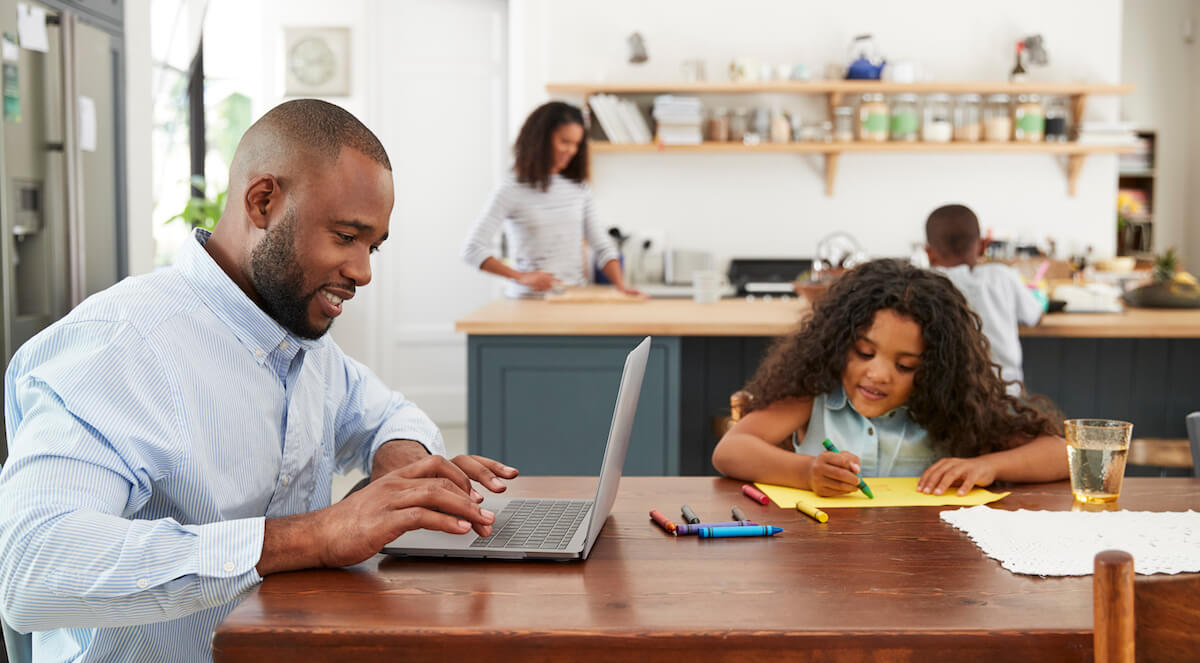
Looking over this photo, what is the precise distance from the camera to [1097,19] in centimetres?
562

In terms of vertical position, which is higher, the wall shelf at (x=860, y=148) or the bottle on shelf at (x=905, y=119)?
the bottle on shelf at (x=905, y=119)

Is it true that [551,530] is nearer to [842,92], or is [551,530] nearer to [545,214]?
[545,214]

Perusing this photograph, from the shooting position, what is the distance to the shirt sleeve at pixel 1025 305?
2.94 m

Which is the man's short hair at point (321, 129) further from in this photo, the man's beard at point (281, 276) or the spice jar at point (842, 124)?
the spice jar at point (842, 124)

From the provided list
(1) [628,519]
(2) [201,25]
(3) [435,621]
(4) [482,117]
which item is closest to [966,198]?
(4) [482,117]

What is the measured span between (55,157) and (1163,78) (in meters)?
7.46

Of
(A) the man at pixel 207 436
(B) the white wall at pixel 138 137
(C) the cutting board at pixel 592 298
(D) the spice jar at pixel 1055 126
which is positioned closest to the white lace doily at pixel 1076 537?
(A) the man at pixel 207 436

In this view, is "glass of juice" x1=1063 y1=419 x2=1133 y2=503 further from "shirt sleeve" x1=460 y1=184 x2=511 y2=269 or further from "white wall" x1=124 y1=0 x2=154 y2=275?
"white wall" x1=124 y1=0 x2=154 y2=275

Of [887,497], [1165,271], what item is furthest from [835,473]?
[1165,271]

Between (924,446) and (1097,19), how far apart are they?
481 centimetres

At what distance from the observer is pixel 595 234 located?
4426mm

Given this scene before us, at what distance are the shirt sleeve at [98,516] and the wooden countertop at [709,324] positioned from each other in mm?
1920

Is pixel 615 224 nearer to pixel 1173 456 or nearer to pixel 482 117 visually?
pixel 482 117

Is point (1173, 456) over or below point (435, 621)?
below
